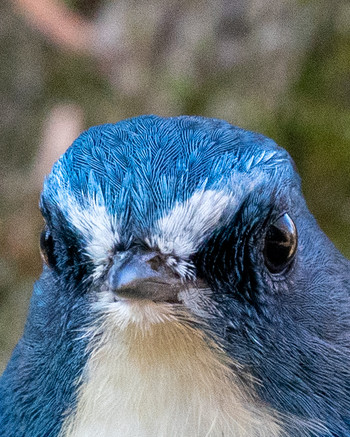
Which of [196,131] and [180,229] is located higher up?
[196,131]

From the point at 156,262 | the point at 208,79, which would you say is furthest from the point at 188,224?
the point at 208,79

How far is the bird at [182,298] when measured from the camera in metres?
2.26

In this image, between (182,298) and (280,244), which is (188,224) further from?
(280,244)

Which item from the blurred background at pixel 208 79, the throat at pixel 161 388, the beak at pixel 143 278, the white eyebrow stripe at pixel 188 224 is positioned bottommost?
the throat at pixel 161 388

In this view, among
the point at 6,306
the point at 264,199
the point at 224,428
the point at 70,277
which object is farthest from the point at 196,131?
the point at 6,306

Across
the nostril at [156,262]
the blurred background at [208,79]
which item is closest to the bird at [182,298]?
the nostril at [156,262]

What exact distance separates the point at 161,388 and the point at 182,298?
0.32 metres

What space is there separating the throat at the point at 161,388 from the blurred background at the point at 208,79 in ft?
10.2

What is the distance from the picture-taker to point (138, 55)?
5832mm

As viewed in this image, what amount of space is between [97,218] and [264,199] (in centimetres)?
51

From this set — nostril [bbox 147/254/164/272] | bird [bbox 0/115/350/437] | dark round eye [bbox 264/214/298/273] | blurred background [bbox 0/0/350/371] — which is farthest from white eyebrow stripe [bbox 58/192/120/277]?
blurred background [bbox 0/0/350/371]

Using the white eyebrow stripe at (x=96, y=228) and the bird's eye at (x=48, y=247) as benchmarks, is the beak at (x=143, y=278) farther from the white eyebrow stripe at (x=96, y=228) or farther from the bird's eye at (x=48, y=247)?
the bird's eye at (x=48, y=247)

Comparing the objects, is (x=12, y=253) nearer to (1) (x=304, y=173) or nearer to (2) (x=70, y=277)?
(1) (x=304, y=173)

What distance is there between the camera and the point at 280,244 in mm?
2408
